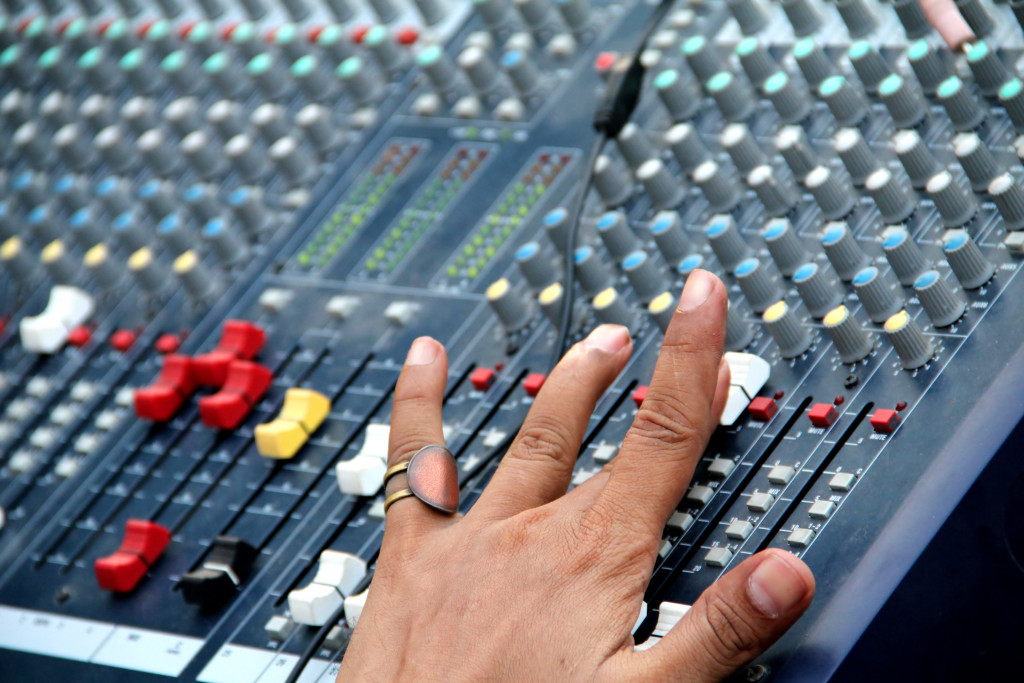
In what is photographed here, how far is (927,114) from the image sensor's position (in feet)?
6.45

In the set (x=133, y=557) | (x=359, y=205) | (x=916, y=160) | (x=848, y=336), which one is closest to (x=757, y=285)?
(x=848, y=336)

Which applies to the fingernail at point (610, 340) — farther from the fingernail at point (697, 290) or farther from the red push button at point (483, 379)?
the red push button at point (483, 379)

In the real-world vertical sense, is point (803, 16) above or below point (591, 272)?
above

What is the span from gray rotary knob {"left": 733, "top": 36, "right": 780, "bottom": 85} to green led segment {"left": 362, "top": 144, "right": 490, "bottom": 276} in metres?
0.55

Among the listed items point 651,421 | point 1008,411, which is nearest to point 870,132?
point 1008,411

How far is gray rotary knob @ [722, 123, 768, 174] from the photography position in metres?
2.06

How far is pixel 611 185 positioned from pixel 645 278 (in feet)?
0.88

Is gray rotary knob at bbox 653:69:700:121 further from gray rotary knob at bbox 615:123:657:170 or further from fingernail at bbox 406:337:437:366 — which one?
fingernail at bbox 406:337:437:366

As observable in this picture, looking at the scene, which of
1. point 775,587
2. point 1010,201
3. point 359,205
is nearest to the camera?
point 775,587

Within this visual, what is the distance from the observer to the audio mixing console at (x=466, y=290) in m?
1.66

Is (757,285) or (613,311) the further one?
(613,311)

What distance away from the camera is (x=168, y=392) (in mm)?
2365

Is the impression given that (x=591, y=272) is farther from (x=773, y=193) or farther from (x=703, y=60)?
(x=703, y=60)

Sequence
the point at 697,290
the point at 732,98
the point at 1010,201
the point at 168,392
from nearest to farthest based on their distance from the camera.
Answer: the point at 697,290
the point at 1010,201
the point at 732,98
the point at 168,392
